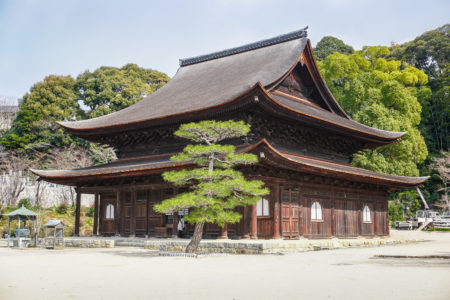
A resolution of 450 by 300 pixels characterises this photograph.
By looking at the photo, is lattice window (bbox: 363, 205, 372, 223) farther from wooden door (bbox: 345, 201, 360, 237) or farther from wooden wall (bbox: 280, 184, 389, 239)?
wooden door (bbox: 345, 201, 360, 237)

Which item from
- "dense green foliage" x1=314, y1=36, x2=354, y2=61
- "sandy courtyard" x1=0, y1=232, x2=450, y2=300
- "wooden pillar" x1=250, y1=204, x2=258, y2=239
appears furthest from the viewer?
"dense green foliage" x1=314, y1=36, x2=354, y2=61

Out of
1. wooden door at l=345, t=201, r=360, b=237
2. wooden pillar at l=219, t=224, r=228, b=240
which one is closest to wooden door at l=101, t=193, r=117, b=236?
wooden pillar at l=219, t=224, r=228, b=240

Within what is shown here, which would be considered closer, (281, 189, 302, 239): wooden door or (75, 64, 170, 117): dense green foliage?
(281, 189, 302, 239): wooden door

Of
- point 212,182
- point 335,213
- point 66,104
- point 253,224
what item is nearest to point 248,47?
point 335,213

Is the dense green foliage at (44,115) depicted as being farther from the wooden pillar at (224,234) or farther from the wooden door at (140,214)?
the wooden pillar at (224,234)

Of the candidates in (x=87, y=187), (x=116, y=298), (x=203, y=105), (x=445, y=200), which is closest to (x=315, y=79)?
(x=203, y=105)

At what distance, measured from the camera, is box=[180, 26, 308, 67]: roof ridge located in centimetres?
2694

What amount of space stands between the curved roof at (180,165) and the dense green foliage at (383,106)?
759cm

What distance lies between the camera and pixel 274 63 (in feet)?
82.8

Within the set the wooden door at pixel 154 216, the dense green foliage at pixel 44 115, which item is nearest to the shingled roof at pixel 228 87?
the wooden door at pixel 154 216

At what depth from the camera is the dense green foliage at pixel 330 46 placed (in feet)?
196

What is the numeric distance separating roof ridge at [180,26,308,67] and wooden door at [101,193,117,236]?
1205cm

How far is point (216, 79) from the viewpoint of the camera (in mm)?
26688

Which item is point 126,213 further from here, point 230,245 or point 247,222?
point 230,245
